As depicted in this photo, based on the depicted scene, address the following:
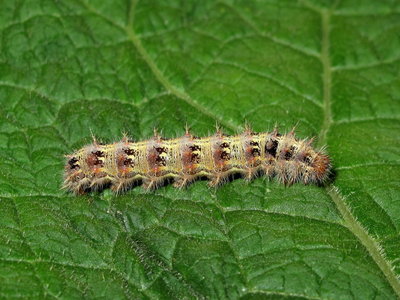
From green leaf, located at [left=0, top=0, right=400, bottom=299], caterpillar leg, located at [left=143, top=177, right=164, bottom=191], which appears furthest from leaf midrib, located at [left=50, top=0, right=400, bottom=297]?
caterpillar leg, located at [left=143, top=177, right=164, bottom=191]

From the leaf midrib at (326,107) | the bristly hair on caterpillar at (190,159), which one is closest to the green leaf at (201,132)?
the leaf midrib at (326,107)

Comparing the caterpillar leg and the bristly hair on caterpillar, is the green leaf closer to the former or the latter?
the caterpillar leg

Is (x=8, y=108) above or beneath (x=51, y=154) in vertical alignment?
above

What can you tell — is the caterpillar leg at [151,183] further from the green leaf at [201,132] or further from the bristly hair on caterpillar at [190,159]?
the green leaf at [201,132]

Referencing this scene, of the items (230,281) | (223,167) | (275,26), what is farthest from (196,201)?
(275,26)

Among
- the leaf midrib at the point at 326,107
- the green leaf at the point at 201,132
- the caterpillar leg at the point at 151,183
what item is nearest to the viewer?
the green leaf at the point at 201,132

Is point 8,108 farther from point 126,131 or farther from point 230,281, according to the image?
point 230,281

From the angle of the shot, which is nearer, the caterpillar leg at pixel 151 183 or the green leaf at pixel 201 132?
the green leaf at pixel 201 132
